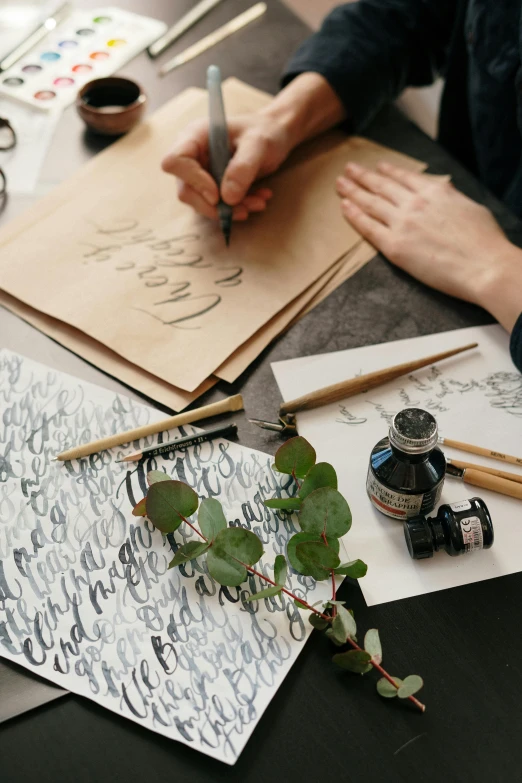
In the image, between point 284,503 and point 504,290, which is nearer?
point 284,503

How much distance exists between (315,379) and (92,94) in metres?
0.55

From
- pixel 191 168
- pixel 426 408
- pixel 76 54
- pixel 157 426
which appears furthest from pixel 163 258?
pixel 76 54

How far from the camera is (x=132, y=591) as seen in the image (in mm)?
574

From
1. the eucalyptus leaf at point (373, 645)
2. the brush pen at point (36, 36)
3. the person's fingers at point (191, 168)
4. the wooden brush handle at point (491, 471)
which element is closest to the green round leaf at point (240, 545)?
the eucalyptus leaf at point (373, 645)

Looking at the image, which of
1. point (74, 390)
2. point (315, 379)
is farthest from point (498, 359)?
point (74, 390)

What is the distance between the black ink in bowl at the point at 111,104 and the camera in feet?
3.12

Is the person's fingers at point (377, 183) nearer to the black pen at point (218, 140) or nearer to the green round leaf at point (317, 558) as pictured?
the black pen at point (218, 140)

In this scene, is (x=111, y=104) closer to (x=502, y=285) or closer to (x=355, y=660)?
(x=502, y=285)


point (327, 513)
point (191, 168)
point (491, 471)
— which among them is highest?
point (191, 168)

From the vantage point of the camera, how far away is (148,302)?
785mm

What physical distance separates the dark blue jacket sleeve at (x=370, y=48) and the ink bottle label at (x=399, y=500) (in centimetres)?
59

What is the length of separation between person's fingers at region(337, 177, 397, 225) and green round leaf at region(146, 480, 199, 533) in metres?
0.47

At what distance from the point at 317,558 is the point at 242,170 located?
1.66 ft

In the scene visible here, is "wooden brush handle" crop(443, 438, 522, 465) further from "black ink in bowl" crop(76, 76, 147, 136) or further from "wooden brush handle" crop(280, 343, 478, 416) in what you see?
"black ink in bowl" crop(76, 76, 147, 136)
